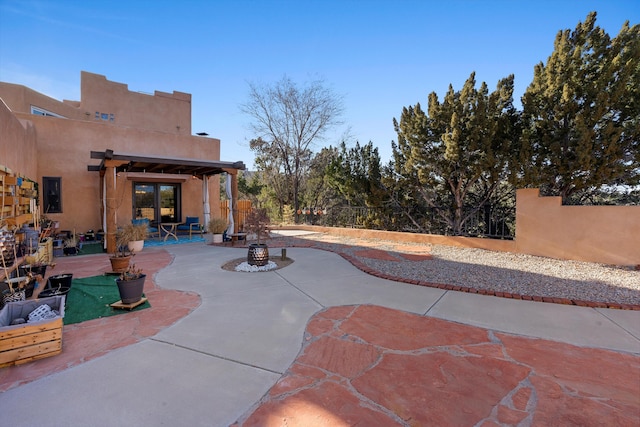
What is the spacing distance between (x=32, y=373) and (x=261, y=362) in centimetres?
193

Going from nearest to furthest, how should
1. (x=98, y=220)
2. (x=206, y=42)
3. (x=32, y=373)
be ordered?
(x=32, y=373) → (x=206, y=42) → (x=98, y=220)

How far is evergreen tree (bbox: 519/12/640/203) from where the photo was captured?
7027 millimetres

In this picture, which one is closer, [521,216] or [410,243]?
[521,216]

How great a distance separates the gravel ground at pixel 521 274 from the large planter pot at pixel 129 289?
429 centimetres

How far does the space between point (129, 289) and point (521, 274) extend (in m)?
6.84

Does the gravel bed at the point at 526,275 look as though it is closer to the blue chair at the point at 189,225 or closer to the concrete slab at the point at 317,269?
the concrete slab at the point at 317,269

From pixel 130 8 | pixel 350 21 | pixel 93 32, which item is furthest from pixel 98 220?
pixel 350 21

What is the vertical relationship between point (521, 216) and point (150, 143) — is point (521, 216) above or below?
below

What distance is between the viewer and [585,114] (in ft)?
24.0

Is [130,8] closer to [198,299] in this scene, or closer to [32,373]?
[198,299]

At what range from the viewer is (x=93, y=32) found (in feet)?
31.2

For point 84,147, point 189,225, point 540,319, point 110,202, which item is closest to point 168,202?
point 189,225

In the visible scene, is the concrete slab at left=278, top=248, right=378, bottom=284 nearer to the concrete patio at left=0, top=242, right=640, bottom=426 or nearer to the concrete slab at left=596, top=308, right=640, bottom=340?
the concrete patio at left=0, top=242, right=640, bottom=426

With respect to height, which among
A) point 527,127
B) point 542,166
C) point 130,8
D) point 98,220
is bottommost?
point 98,220
